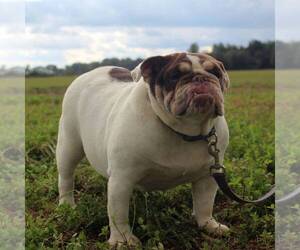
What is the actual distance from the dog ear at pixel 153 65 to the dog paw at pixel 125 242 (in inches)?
29.1

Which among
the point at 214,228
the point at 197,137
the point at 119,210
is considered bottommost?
the point at 214,228

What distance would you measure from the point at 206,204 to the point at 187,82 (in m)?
0.78

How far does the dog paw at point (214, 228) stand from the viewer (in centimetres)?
298

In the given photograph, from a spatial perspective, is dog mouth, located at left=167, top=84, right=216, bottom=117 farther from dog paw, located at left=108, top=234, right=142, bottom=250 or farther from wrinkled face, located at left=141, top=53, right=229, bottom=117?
dog paw, located at left=108, top=234, right=142, bottom=250

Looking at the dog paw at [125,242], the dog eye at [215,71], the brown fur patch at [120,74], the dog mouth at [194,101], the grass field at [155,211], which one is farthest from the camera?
the brown fur patch at [120,74]

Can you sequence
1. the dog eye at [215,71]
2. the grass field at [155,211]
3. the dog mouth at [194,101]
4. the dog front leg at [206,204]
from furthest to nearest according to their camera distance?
the dog front leg at [206,204], the grass field at [155,211], the dog eye at [215,71], the dog mouth at [194,101]

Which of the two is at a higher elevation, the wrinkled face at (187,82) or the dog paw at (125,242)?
the wrinkled face at (187,82)

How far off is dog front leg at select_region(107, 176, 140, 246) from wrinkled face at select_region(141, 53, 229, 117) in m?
0.43

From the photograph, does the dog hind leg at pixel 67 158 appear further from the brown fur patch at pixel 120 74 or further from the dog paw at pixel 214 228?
the dog paw at pixel 214 228

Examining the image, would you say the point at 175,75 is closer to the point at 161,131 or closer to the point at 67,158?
the point at 161,131

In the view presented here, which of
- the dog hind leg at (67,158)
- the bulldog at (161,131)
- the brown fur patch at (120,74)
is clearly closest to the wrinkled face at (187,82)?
the bulldog at (161,131)

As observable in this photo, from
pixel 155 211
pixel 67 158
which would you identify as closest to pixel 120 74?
pixel 67 158

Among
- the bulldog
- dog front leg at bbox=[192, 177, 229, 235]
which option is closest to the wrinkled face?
the bulldog

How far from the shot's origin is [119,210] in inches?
111
